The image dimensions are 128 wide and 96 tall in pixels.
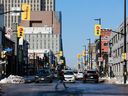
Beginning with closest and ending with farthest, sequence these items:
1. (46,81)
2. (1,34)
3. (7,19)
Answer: (46,81)
(1,34)
(7,19)

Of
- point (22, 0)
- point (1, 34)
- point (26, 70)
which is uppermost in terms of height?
point (22, 0)

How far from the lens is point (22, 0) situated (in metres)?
94.4

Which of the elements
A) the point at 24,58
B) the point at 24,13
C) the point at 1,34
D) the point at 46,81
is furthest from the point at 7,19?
the point at 24,13

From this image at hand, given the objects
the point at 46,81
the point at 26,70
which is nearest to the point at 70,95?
the point at 46,81

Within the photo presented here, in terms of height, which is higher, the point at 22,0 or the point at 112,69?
the point at 22,0

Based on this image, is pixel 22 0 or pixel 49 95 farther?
pixel 22 0

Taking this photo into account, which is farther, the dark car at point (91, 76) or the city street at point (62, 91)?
the dark car at point (91, 76)

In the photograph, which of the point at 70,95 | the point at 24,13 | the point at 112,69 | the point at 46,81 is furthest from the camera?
the point at 112,69

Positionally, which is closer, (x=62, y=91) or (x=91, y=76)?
(x=62, y=91)

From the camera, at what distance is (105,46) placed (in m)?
160

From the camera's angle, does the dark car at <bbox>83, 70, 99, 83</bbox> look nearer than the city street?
No

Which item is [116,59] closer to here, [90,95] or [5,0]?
[5,0]

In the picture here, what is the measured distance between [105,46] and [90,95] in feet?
433

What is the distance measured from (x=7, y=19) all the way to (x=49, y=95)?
376 ft
